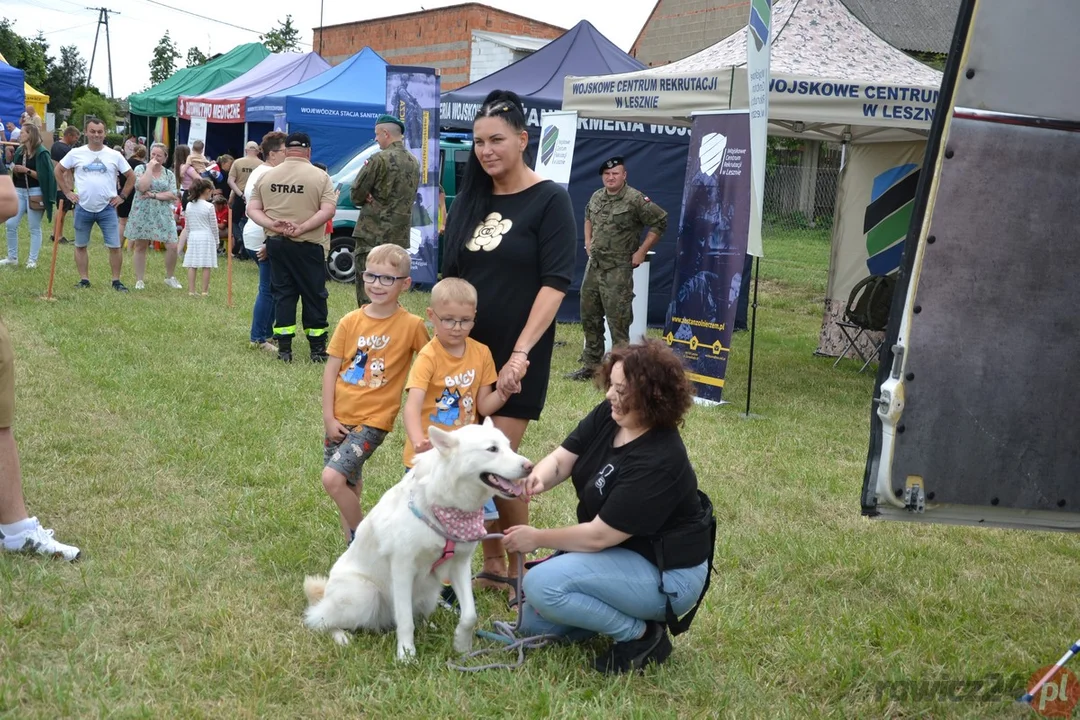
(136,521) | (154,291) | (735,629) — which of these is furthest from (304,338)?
(735,629)

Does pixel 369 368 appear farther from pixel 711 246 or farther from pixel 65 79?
pixel 65 79

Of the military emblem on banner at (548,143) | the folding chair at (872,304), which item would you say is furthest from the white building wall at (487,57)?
the folding chair at (872,304)

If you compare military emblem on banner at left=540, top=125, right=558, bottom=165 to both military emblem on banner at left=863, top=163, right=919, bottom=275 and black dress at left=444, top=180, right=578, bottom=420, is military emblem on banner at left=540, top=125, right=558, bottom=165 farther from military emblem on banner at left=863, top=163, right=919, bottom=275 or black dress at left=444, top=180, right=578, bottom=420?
black dress at left=444, top=180, right=578, bottom=420

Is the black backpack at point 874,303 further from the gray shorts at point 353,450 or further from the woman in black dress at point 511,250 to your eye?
the gray shorts at point 353,450

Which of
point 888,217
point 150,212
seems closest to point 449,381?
point 888,217


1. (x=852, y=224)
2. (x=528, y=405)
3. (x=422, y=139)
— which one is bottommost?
(x=528, y=405)

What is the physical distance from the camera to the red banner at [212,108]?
64.1 feet

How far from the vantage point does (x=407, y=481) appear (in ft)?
11.4

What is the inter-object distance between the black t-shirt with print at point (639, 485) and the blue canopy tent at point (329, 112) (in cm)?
1479

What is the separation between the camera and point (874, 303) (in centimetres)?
1005

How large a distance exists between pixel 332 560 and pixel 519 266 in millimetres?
1635

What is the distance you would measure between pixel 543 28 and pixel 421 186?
91.9ft

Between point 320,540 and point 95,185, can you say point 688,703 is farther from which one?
point 95,185

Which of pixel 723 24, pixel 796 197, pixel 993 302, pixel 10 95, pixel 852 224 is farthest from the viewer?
pixel 723 24
